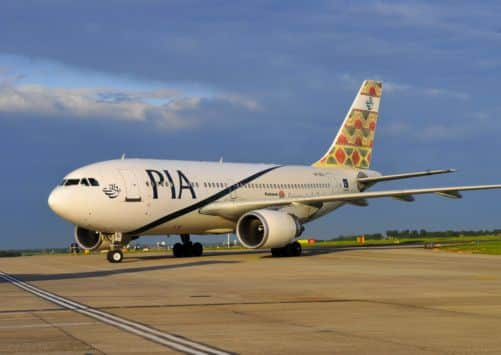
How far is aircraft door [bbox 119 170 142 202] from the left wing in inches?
135

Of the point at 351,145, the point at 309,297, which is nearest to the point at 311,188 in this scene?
the point at 351,145

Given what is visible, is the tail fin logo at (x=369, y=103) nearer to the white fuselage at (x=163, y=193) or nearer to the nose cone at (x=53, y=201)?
the white fuselage at (x=163, y=193)

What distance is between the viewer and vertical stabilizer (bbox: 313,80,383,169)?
Answer: 1759 inches

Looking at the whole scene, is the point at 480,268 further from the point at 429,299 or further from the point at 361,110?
the point at 361,110

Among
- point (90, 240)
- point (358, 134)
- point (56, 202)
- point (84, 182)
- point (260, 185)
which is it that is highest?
point (358, 134)

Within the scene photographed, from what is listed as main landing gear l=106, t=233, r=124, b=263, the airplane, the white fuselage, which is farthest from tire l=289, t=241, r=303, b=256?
main landing gear l=106, t=233, r=124, b=263

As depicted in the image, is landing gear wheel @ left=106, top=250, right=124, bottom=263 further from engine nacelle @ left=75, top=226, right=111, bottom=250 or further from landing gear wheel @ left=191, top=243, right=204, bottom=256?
landing gear wheel @ left=191, top=243, right=204, bottom=256

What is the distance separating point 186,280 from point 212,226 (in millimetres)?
14682

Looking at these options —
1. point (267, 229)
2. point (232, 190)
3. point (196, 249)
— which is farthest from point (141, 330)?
point (196, 249)

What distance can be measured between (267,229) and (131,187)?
553cm

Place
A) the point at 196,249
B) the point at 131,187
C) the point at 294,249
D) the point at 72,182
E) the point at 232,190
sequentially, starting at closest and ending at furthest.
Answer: the point at 72,182
the point at 131,187
the point at 294,249
the point at 232,190
the point at 196,249

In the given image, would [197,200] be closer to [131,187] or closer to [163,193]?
[163,193]

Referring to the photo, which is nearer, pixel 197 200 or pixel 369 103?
pixel 197 200

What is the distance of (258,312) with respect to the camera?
44.1ft
